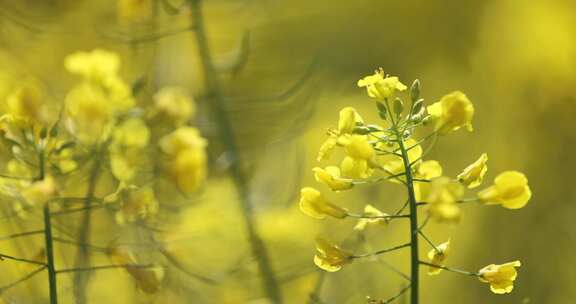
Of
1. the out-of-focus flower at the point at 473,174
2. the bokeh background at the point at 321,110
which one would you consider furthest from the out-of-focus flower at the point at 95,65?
the out-of-focus flower at the point at 473,174

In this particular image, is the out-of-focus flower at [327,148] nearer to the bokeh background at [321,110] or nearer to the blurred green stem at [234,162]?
A: the bokeh background at [321,110]

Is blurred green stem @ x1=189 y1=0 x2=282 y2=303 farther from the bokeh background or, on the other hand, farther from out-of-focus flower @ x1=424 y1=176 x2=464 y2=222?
out-of-focus flower @ x1=424 y1=176 x2=464 y2=222

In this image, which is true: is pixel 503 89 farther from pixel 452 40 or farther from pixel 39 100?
pixel 39 100

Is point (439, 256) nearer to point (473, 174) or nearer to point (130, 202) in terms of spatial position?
point (473, 174)

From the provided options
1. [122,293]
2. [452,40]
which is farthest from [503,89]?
[122,293]

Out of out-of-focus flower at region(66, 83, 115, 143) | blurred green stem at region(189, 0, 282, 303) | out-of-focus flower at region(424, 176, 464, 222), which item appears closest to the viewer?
out-of-focus flower at region(424, 176, 464, 222)

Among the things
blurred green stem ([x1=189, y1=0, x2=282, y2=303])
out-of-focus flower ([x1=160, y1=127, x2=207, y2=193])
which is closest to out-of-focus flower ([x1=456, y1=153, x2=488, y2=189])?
out-of-focus flower ([x1=160, y1=127, x2=207, y2=193])
